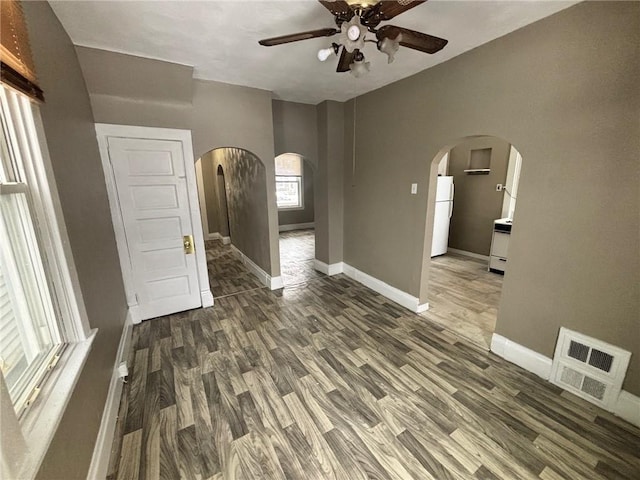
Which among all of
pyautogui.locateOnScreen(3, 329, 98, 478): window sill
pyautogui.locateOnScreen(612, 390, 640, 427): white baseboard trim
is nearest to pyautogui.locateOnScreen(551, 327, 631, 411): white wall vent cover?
pyautogui.locateOnScreen(612, 390, 640, 427): white baseboard trim

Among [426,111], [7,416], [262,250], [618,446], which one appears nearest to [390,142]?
[426,111]

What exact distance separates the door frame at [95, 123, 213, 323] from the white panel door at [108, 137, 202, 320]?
0.04 m

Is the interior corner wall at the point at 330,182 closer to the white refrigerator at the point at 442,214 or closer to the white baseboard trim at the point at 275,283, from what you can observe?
the white baseboard trim at the point at 275,283

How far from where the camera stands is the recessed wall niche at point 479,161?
4988 millimetres

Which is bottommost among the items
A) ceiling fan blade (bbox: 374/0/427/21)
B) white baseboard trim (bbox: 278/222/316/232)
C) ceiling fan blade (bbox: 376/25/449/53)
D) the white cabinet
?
white baseboard trim (bbox: 278/222/316/232)

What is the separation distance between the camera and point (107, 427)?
1.65 m

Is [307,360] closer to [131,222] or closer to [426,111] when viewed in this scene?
[131,222]

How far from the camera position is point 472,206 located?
528 centimetres

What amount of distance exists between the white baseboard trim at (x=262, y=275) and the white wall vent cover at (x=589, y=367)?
3.23m

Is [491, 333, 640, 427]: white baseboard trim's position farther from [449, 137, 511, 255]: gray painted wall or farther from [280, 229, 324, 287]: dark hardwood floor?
[449, 137, 511, 255]: gray painted wall

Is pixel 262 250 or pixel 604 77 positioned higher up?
pixel 604 77

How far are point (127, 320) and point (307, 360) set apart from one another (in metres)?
2.08

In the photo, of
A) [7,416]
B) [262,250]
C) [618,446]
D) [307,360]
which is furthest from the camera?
[262,250]

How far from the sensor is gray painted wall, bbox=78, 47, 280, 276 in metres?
2.52
